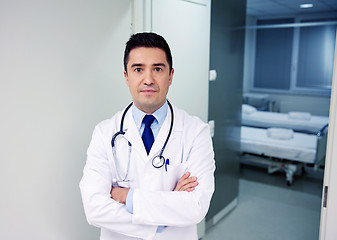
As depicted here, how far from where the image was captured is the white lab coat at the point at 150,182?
130 centimetres

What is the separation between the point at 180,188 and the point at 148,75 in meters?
0.50

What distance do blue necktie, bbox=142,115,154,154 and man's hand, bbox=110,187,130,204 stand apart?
0.65ft

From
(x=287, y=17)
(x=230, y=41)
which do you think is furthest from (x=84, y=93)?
(x=287, y=17)

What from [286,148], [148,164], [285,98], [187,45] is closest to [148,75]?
[148,164]

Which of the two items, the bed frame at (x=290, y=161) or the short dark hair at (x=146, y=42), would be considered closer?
the short dark hair at (x=146, y=42)

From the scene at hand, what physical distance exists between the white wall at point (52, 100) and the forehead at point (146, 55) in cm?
40

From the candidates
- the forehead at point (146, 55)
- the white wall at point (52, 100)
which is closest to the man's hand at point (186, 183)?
the forehead at point (146, 55)

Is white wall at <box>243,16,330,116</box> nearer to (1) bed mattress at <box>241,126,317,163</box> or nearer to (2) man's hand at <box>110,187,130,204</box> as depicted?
(1) bed mattress at <box>241,126,317,163</box>

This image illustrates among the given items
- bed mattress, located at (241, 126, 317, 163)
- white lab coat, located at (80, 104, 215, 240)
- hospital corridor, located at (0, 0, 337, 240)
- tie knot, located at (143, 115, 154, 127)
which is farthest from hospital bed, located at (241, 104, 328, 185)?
tie knot, located at (143, 115, 154, 127)

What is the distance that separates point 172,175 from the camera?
143 cm

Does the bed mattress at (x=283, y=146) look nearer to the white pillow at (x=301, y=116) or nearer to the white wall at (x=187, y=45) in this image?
the white pillow at (x=301, y=116)

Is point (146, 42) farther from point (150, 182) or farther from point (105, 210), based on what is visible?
point (105, 210)

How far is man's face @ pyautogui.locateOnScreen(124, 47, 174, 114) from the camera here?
4.51 feet

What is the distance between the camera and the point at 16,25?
1.41 m
